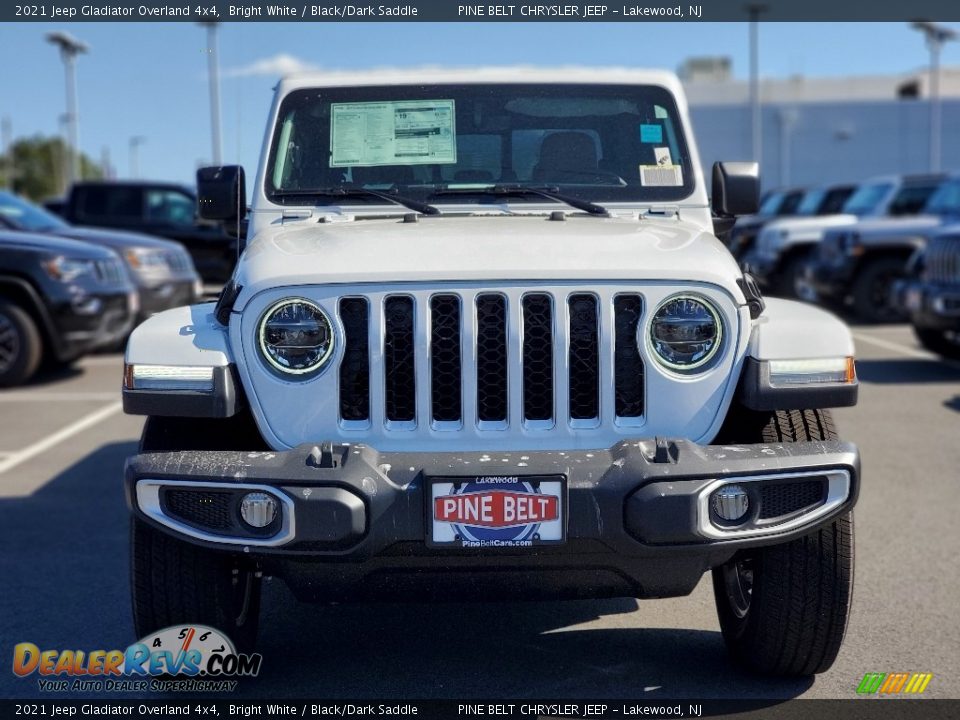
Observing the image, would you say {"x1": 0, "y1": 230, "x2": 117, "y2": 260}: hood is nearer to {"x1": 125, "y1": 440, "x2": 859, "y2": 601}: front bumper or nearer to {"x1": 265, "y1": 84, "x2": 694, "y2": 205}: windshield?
{"x1": 265, "y1": 84, "x2": 694, "y2": 205}: windshield

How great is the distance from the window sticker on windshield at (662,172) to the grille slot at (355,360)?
169 cm

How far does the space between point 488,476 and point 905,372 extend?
29.8 ft

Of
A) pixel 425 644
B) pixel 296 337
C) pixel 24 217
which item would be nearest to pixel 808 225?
pixel 24 217

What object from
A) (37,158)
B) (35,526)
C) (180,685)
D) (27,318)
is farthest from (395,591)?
(37,158)

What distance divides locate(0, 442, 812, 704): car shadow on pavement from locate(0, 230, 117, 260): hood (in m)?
6.34

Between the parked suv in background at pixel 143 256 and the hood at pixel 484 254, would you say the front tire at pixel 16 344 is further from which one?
the hood at pixel 484 254

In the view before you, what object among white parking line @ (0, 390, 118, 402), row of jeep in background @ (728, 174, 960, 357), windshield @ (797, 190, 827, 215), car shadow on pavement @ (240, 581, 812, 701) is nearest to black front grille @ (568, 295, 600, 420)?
car shadow on pavement @ (240, 581, 812, 701)

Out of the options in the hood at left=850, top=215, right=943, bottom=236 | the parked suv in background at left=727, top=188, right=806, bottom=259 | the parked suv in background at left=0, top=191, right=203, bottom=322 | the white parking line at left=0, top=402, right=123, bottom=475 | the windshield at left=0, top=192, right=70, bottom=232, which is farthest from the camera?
the parked suv in background at left=727, top=188, right=806, bottom=259

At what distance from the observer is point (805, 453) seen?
362 centimetres

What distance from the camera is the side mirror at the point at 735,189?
17.0 feet

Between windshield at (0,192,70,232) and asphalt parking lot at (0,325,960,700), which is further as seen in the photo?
windshield at (0,192,70,232)

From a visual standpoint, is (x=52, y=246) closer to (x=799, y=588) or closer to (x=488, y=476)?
(x=488, y=476)

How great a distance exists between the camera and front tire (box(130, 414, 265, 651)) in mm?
3861

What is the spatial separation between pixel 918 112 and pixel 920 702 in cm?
5277
